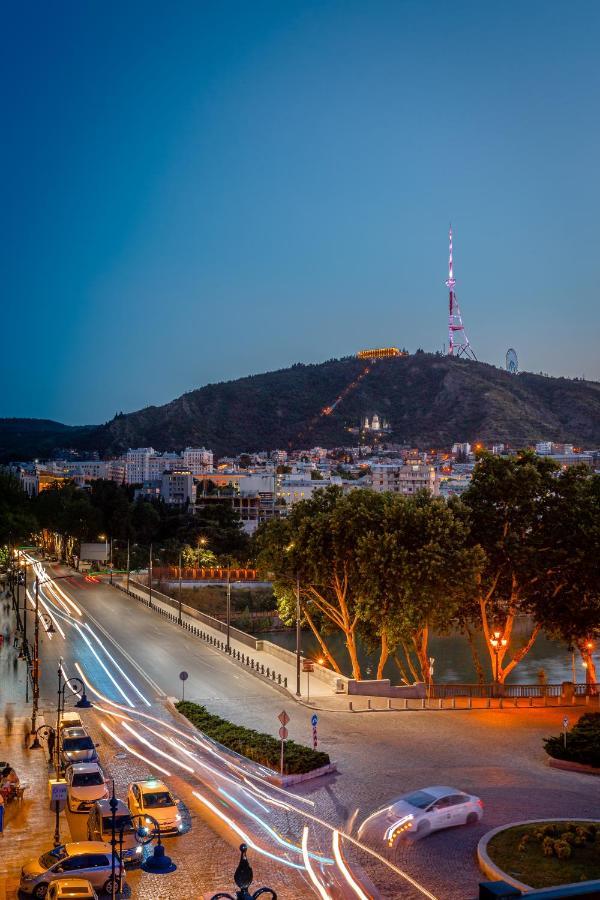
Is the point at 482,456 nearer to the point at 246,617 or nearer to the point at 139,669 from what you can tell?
the point at 139,669

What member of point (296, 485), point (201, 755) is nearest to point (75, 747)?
point (201, 755)

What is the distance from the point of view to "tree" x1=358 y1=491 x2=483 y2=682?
37.2 m

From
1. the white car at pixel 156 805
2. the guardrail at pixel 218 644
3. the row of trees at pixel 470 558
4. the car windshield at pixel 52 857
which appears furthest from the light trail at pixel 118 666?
the car windshield at pixel 52 857

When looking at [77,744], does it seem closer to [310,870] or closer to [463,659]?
[310,870]

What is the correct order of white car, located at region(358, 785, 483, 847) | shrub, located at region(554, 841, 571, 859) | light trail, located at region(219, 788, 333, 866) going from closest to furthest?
shrub, located at region(554, 841, 571, 859), light trail, located at region(219, 788, 333, 866), white car, located at region(358, 785, 483, 847)

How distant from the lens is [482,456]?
41.3m

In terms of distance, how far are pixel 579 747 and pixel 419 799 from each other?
25.9 ft

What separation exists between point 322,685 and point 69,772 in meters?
16.9

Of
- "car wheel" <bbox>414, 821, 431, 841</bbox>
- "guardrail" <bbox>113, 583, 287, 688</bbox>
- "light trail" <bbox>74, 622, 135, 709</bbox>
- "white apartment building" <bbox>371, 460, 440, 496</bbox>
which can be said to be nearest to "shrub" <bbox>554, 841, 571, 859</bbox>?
"car wheel" <bbox>414, 821, 431, 841</bbox>

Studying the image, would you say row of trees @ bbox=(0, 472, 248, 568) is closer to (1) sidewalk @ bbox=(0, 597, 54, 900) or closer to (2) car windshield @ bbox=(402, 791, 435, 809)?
(1) sidewalk @ bbox=(0, 597, 54, 900)

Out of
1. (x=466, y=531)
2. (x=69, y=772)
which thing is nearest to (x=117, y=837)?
(x=69, y=772)

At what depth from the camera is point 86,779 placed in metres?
21.6

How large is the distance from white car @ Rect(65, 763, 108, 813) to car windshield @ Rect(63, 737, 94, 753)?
2270 millimetres

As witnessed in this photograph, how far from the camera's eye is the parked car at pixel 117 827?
57.3 feet
